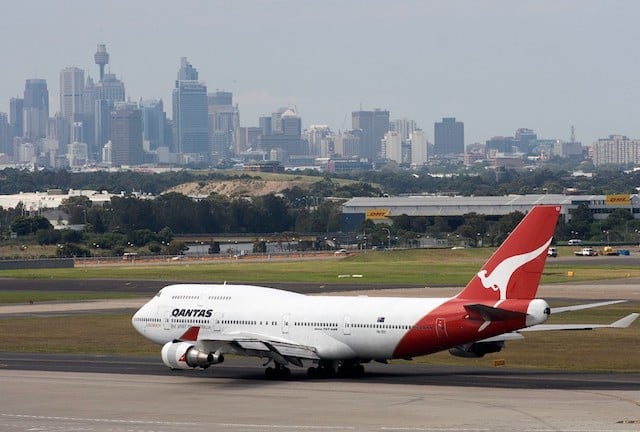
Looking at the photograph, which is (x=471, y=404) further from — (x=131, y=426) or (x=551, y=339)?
(x=551, y=339)

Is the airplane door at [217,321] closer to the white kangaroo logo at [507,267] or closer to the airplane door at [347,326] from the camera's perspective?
the airplane door at [347,326]

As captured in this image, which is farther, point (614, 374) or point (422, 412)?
point (614, 374)

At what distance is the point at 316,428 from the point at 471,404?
25.8 ft

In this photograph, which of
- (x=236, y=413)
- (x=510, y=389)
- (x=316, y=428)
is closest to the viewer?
(x=316, y=428)

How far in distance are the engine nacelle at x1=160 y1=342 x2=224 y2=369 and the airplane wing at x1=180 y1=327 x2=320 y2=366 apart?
0.33 metres

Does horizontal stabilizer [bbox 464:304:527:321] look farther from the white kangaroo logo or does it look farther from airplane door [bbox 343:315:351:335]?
airplane door [bbox 343:315:351:335]

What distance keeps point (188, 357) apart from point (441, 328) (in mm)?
11400

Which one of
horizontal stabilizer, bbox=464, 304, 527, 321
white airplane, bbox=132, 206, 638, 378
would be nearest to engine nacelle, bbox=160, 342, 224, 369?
white airplane, bbox=132, 206, 638, 378

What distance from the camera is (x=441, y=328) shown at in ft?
210

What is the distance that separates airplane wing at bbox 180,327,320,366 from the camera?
6612cm

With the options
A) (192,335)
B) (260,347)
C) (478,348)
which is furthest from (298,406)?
(192,335)

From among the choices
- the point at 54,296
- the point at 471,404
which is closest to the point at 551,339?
the point at 471,404

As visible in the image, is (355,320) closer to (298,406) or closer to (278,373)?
(278,373)

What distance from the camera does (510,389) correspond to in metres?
62.6
